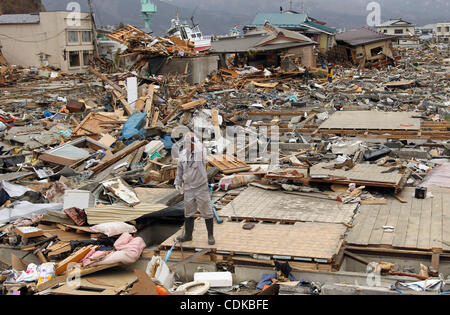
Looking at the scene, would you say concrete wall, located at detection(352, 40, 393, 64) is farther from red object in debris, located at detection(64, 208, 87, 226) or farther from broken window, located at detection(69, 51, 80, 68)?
red object in debris, located at detection(64, 208, 87, 226)

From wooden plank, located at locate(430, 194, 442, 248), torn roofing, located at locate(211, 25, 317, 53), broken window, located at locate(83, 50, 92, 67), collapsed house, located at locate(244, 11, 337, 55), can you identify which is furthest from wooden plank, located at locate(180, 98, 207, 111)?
broken window, located at locate(83, 50, 92, 67)

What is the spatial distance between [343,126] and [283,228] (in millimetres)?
8213

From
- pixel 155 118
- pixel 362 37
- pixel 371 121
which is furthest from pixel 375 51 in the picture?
pixel 155 118

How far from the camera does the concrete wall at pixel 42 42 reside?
39594 millimetres

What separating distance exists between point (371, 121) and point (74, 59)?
104 ft

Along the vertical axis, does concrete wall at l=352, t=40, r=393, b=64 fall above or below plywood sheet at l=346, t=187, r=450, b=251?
above

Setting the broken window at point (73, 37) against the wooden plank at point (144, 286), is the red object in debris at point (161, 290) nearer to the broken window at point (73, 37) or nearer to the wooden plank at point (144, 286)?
the wooden plank at point (144, 286)

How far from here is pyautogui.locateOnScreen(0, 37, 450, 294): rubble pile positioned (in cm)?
752

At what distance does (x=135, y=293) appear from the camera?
18.6ft

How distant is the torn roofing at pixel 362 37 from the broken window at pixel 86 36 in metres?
21.2

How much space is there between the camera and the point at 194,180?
6809 millimetres

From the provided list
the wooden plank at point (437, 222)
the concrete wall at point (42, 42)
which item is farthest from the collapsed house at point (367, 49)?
the wooden plank at point (437, 222)

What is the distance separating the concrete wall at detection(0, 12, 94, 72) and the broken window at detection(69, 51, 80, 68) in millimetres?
327

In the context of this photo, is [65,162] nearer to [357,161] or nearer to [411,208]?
[357,161]
